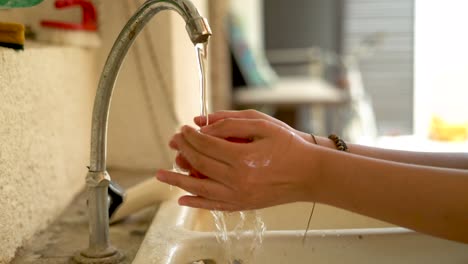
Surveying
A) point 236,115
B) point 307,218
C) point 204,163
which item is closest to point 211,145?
point 204,163

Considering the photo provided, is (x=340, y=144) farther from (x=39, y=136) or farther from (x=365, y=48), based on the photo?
(x=365, y=48)

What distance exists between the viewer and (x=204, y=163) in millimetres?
518

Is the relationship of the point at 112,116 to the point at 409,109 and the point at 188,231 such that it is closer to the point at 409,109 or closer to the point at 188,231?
the point at 188,231

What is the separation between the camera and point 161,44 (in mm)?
1048

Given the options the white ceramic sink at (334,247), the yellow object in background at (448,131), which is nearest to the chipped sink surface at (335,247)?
the white ceramic sink at (334,247)

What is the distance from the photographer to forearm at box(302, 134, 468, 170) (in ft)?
2.23

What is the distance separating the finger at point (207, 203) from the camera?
20.9 inches

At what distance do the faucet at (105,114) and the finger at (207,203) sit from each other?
125 mm

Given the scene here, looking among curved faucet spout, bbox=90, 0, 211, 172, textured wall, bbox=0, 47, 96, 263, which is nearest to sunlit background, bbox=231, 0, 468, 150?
textured wall, bbox=0, 47, 96, 263

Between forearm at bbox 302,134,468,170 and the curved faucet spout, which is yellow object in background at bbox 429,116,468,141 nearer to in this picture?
forearm at bbox 302,134,468,170

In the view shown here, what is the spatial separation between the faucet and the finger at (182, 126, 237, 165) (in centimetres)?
9

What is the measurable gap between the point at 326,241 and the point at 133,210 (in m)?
0.29

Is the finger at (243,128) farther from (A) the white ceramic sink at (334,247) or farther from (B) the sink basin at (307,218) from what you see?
(B) the sink basin at (307,218)

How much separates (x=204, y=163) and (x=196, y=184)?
0.08 feet
